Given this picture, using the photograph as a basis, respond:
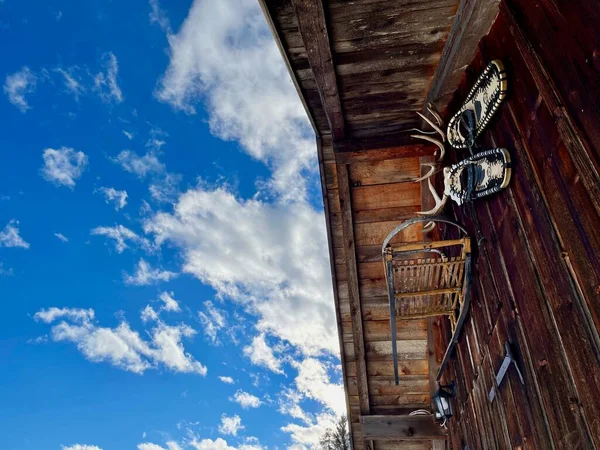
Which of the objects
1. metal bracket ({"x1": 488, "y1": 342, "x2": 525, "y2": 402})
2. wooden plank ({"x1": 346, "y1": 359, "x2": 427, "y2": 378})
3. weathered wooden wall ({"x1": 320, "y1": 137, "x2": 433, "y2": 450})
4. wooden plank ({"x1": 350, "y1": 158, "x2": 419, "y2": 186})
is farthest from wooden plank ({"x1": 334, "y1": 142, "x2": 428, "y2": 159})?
wooden plank ({"x1": 346, "y1": 359, "x2": 427, "y2": 378})

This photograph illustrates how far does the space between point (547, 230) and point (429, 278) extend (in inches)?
49.2

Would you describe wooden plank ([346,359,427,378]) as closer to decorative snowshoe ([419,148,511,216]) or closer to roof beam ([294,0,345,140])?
decorative snowshoe ([419,148,511,216])

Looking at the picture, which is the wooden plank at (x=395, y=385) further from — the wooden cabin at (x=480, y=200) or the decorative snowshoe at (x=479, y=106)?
the decorative snowshoe at (x=479, y=106)

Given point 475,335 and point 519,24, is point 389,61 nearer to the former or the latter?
point 519,24

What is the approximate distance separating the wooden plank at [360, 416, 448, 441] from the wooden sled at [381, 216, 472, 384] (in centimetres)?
160

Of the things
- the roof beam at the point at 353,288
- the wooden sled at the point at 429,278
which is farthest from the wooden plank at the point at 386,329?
the wooden sled at the point at 429,278

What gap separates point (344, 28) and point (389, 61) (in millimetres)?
437

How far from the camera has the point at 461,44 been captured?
233cm

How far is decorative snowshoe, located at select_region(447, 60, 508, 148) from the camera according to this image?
1.94 m

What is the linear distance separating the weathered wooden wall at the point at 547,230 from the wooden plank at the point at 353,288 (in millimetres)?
1335

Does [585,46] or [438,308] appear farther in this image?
[438,308]

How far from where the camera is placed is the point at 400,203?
3625 millimetres

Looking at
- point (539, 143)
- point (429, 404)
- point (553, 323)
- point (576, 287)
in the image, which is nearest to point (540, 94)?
point (539, 143)

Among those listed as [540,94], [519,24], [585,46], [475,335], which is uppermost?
[519,24]
